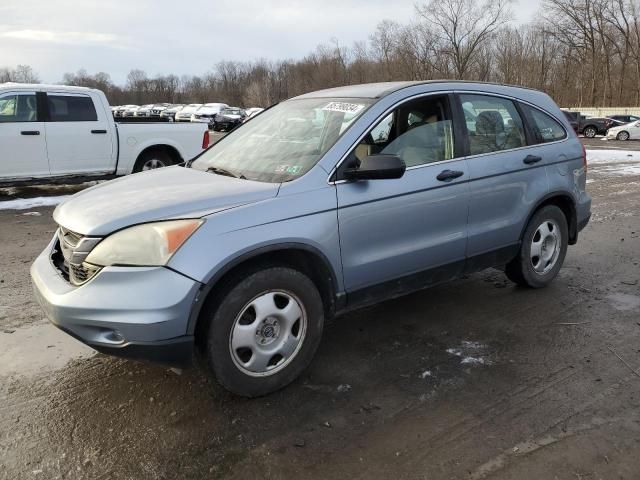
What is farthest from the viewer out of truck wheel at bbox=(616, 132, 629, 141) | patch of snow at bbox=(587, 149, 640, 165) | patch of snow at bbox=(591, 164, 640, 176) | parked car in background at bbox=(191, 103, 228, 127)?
parked car in background at bbox=(191, 103, 228, 127)

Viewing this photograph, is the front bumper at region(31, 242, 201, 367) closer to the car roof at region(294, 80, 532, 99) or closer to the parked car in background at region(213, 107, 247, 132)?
the car roof at region(294, 80, 532, 99)

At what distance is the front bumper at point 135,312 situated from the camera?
8.69 feet

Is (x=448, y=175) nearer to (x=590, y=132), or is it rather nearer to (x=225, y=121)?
(x=590, y=132)

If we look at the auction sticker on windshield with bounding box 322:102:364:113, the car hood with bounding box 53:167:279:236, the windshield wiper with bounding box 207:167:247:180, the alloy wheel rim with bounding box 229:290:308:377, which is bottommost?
the alloy wheel rim with bounding box 229:290:308:377

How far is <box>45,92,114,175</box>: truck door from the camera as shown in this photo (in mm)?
9227

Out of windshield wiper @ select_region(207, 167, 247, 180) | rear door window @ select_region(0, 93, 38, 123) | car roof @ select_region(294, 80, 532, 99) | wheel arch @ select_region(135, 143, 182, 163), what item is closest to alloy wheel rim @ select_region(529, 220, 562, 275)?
car roof @ select_region(294, 80, 532, 99)

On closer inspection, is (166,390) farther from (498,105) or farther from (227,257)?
(498,105)

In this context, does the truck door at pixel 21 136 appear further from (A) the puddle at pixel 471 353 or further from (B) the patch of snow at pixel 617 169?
(B) the patch of snow at pixel 617 169

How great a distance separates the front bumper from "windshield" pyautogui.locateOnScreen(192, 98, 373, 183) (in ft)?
3.13

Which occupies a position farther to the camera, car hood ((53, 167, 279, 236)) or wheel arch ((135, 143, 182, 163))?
wheel arch ((135, 143, 182, 163))

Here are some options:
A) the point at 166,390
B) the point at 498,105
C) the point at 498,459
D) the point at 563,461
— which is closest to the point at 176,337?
the point at 166,390

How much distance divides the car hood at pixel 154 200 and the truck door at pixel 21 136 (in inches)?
256

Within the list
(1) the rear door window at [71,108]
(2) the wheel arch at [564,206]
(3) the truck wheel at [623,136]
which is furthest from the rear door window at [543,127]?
(3) the truck wheel at [623,136]

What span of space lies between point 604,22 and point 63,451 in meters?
65.4
